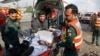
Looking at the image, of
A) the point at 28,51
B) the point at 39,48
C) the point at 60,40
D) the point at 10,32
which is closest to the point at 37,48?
the point at 39,48

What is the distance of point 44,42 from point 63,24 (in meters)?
0.76

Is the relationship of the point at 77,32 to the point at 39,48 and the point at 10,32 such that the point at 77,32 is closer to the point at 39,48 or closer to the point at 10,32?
the point at 39,48

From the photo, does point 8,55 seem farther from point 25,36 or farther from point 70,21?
point 70,21

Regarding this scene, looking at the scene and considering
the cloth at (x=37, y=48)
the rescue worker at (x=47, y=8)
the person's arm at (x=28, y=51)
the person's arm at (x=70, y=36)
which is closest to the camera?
the person's arm at (x=70, y=36)

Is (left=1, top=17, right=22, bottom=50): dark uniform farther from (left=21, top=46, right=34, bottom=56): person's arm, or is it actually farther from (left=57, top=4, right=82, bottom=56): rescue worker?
(left=57, top=4, right=82, bottom=56): rescue worker

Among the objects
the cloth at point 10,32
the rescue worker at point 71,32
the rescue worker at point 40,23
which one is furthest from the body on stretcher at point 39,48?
the cloth at point 10,32

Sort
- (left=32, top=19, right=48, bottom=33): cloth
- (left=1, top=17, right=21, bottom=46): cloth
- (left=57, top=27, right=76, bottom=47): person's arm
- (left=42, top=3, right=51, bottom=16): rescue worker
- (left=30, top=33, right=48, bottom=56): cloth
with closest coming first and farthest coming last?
(left=57, top=27, right=76, bottom=47): person's arm, (left=30, top=33, right=48, bottom=56): cloth, (left=32, top=19, right=48, bottom=33): cloth, (left=1, top=17, right=21, bottom=46): cloth, (left=42, top=3, right=51, bottom=16): rescue worker

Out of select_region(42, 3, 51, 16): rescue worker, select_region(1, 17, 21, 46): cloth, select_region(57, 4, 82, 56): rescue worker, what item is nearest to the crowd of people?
select_region(57, 4, 82, 56): rescue worker

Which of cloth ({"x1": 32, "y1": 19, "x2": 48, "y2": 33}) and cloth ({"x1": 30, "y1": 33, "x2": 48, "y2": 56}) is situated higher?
cloth ({"x1": 32, "y1": 19, "x2": 48, "y2": 33})

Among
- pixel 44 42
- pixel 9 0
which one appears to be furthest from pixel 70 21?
pixel 9 0

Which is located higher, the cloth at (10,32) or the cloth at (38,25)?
the cloth at (38,25)

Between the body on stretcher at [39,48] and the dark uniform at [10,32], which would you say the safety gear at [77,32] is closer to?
the body on stretcher at [39,48]

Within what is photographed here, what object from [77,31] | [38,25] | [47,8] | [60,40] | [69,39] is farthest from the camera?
[47,8]

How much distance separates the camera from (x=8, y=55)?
6.02 metres
